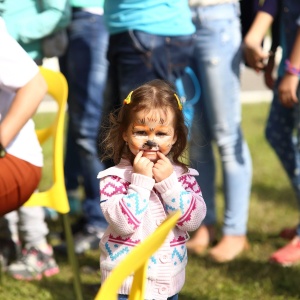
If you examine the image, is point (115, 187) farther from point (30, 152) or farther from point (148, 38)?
point (148, 38)

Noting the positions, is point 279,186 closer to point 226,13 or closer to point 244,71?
point 226,13

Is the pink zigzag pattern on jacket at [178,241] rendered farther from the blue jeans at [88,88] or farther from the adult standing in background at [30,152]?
the blue jeans at [88,88]

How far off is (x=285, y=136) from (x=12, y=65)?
1.78 meters

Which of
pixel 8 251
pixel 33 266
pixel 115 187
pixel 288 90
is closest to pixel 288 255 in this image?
pixel 288 90

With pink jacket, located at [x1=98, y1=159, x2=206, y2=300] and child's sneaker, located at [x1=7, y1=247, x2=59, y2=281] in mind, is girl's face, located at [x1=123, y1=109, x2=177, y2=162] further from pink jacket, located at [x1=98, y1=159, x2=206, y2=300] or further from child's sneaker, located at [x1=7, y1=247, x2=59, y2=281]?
child's sneaker, located at [x1=7, y1=247, x2=59, y2=281]

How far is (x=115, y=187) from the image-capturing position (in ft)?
8.85

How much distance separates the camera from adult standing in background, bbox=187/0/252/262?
13.7 feet

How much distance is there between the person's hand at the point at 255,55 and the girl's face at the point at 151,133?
1.59 m

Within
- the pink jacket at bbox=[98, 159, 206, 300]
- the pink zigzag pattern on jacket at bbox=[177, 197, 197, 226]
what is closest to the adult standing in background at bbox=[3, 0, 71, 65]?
the pink jacket at bbox=[98, 159, 206, 300]

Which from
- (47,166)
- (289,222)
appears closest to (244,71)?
(47,166)

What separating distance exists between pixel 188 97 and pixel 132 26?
2.37ft

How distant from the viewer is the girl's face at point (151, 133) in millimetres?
2643

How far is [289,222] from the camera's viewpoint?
5.01m

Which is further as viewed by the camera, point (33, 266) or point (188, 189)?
point (33, 266)
